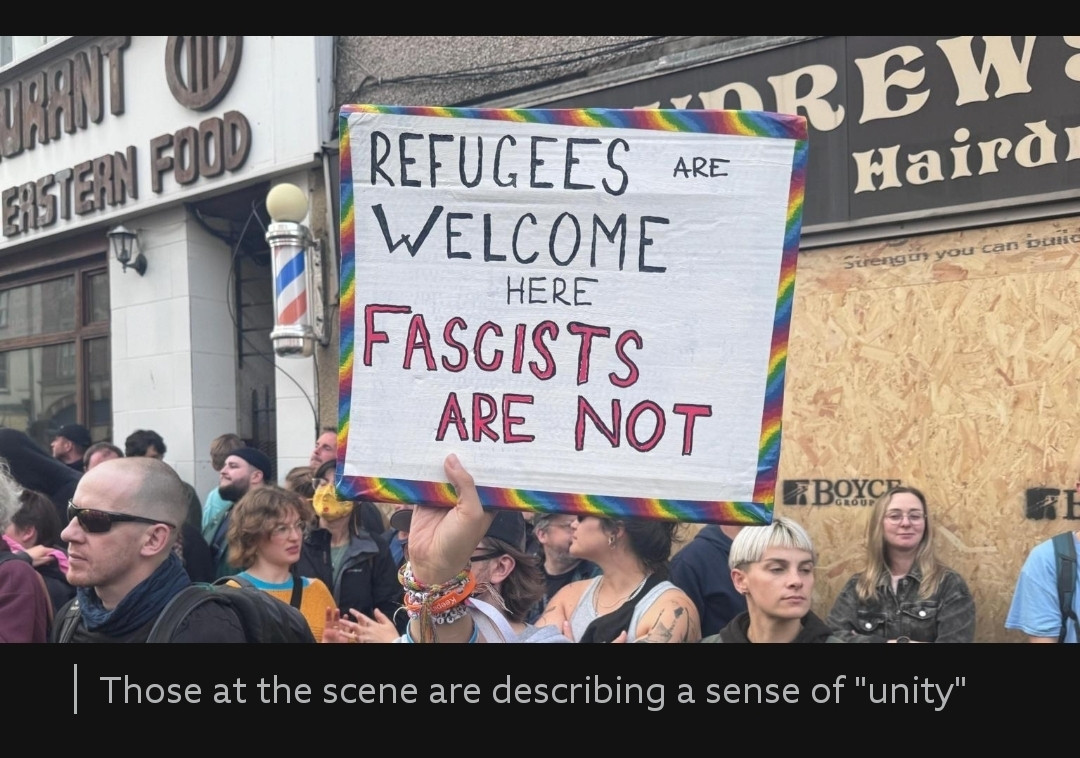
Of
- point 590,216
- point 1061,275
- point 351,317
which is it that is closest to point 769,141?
point 590,216

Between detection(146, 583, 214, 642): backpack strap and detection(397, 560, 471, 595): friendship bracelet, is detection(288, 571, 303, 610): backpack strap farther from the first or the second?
detection(397, 560, 471, 595): friendship bracelet

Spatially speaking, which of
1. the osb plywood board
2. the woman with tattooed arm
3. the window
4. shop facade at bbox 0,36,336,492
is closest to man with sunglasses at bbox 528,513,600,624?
the woman with tattooed arm

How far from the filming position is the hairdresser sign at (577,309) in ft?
8.27

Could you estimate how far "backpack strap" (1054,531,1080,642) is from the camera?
13.3 ft

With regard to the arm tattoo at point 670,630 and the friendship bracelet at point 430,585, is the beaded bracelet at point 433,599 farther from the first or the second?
the arm tattoo at point 670,630

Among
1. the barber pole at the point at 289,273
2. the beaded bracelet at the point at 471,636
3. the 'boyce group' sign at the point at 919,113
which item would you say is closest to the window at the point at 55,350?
the barber pole at the point at 289,273

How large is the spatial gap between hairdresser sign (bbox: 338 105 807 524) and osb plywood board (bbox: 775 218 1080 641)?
3631 mm

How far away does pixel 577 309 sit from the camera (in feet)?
8.35

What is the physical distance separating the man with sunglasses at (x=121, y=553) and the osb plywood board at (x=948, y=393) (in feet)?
14.0

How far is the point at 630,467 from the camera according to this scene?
255 centimetres

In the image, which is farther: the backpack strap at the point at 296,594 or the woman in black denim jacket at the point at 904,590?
the woman in black denim jacket at the point at 904,590
